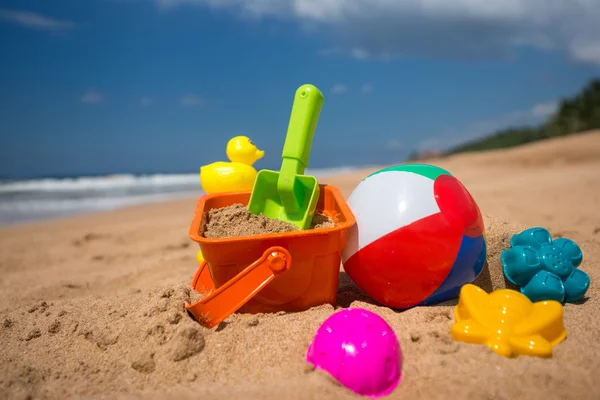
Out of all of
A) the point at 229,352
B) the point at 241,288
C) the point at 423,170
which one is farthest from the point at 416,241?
the point at 229,352

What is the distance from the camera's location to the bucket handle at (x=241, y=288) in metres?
1.82

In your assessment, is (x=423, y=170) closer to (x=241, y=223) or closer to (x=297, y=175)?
(x=297, y=175)

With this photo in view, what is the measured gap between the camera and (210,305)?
1821 millimetres

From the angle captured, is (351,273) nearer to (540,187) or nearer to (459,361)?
(459,361)

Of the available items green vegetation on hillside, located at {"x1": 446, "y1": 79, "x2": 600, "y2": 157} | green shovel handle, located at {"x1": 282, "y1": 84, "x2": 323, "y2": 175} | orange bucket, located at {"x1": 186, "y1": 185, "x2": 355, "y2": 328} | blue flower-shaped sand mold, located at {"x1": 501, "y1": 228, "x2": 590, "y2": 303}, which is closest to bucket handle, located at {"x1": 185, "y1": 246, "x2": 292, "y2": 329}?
orange bucket, located at {"x1": 186, "y1": 185, "x2": 355, "y2": 328}

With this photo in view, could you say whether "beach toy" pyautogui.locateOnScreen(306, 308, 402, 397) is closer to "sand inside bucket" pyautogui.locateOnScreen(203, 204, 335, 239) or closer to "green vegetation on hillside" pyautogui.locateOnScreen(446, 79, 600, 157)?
"sand inside bucket" pyautogui.locateOnScreen(203, 204, 335, 239)

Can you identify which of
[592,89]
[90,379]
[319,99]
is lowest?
[90,379]

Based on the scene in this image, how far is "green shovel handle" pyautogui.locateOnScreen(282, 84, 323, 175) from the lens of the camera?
217 cm

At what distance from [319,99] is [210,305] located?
1.08 metres

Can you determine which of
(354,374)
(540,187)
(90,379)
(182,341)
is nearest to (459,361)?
(354,374)

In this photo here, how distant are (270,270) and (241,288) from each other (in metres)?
0.14

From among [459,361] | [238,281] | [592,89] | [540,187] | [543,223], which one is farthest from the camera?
[592,89]

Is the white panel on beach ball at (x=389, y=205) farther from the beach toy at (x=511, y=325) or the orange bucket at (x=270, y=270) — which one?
the beach toy at (x=511, y=325)

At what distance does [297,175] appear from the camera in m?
2.20
